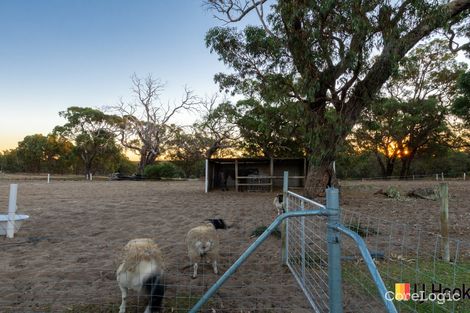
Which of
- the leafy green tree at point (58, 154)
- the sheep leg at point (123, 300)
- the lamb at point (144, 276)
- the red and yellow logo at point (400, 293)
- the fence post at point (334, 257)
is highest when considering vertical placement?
the leafy green tree at point (58, 154)

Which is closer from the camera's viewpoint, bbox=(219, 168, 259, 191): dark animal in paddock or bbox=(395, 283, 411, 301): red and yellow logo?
bbox=(395, 283, 411, 301): red and yellow logo

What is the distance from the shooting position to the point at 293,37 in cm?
1121

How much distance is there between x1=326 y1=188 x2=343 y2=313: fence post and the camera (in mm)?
2199

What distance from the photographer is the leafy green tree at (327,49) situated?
10.4m

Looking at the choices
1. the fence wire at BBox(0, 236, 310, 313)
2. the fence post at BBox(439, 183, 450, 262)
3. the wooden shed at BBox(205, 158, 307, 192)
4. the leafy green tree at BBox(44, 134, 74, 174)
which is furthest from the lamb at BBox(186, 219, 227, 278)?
the leafy green tree at BBox(44, 134, 74, 174)

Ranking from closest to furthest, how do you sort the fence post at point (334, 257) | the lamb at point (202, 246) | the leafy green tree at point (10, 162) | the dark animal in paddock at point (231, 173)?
1. the fence post at point (334, 257)
2. the lamb at point (202, 246)
3. the dark animal in paddock at point (231, 173)
4. the leafy green tree at point (10, 162)

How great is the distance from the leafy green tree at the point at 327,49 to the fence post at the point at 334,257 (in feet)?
29.2

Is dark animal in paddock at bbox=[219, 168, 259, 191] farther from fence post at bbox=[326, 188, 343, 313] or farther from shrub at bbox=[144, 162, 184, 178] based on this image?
fence post at bbox=[326, 188, 343, 313]

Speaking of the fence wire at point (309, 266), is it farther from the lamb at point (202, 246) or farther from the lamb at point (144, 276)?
the lamb at point (144, 276)

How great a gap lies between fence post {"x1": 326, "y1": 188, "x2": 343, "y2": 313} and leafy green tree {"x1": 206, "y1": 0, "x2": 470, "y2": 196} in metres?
8.90

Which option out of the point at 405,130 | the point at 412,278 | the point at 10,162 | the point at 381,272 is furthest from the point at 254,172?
the point at 10,162

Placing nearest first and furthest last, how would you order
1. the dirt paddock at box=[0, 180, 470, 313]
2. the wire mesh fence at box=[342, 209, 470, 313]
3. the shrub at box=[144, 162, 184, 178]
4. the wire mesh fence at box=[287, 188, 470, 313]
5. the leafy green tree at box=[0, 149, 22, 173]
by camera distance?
the wire mesh fence at box=[342, 209, 470, 313]
the wire mesh fence at box=[287, 188, 470, 313]
the dirt paddock at box=[0, 180, 470, 313]
the shrub at box=[144, 162, 184, 178]
the leafy green tree at box=[0, 149, 22, 173]

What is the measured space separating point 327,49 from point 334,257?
35.0ft

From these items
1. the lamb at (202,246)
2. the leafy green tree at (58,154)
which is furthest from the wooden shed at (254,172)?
the leafy green tree at (58,154)
